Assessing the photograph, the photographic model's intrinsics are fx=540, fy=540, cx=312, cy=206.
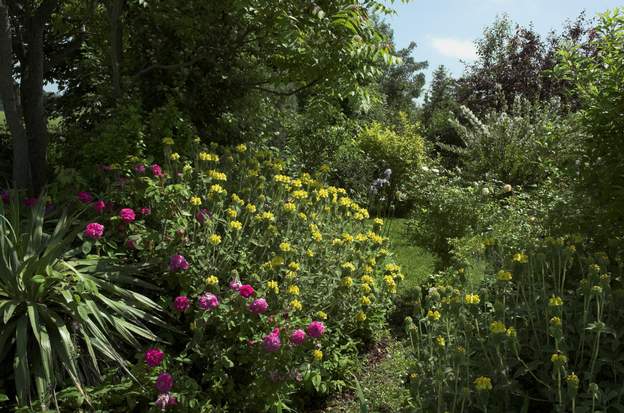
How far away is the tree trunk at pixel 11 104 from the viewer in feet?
14.1

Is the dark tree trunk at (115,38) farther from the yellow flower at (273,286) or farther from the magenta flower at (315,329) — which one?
the magenta flower at (315,329)

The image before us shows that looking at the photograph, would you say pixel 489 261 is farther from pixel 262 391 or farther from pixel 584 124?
pixel 262 391

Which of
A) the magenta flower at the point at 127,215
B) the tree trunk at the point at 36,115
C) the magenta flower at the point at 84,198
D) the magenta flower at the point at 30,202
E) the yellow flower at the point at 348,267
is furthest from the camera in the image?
the tree trunk at the point at 36,115

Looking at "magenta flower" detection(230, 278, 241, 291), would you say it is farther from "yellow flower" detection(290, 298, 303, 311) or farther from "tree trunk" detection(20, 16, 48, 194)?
"tree trunk" detection(20, 16, 48, 194)

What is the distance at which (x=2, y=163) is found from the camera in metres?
5.81

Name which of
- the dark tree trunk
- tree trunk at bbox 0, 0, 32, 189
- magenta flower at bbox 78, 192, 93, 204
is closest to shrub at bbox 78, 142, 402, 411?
magenta flower at bbox 78, 192, 93, 204

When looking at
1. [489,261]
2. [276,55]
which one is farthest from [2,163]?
[489,261]

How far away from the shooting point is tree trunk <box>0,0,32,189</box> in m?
4.31

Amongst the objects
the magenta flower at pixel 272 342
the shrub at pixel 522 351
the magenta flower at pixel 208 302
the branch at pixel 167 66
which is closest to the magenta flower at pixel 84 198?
the magenta flower at pixel 208 302

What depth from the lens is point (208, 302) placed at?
298 cm

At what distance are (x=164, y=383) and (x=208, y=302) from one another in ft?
1.55

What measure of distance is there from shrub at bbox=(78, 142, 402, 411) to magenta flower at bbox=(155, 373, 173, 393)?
70mm

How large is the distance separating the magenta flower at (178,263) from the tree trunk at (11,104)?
189cm

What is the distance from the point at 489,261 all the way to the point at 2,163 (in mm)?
5149
